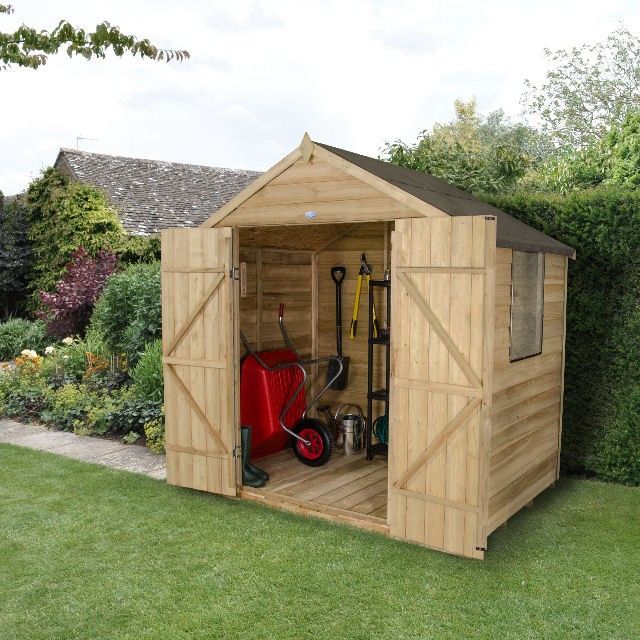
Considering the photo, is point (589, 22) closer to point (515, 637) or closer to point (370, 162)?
point (370, 162)

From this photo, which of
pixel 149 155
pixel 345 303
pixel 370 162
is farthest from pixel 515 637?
pixel 149 155

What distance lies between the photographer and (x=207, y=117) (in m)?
17.2

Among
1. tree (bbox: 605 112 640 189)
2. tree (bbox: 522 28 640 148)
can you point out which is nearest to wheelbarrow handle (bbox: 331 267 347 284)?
tree (bbox: 605 112 640 189)

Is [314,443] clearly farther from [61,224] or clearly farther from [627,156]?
[61,224]

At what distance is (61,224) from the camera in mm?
13094

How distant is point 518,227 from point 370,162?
1.23m

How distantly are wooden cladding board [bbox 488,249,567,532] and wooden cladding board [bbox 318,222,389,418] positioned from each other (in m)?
1.62

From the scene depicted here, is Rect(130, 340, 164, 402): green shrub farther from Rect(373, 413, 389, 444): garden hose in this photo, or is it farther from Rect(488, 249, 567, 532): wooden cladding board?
Rect(488, 249, 567, 532): wooden cladding board

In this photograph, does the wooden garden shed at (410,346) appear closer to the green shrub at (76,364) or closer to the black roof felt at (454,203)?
the black roof felt at (454,203)

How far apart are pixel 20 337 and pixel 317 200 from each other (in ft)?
30.5

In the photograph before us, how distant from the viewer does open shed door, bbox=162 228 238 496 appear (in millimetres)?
5309

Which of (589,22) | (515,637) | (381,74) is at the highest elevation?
(589,22)

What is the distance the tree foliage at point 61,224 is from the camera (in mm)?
12562

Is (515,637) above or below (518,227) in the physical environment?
below
